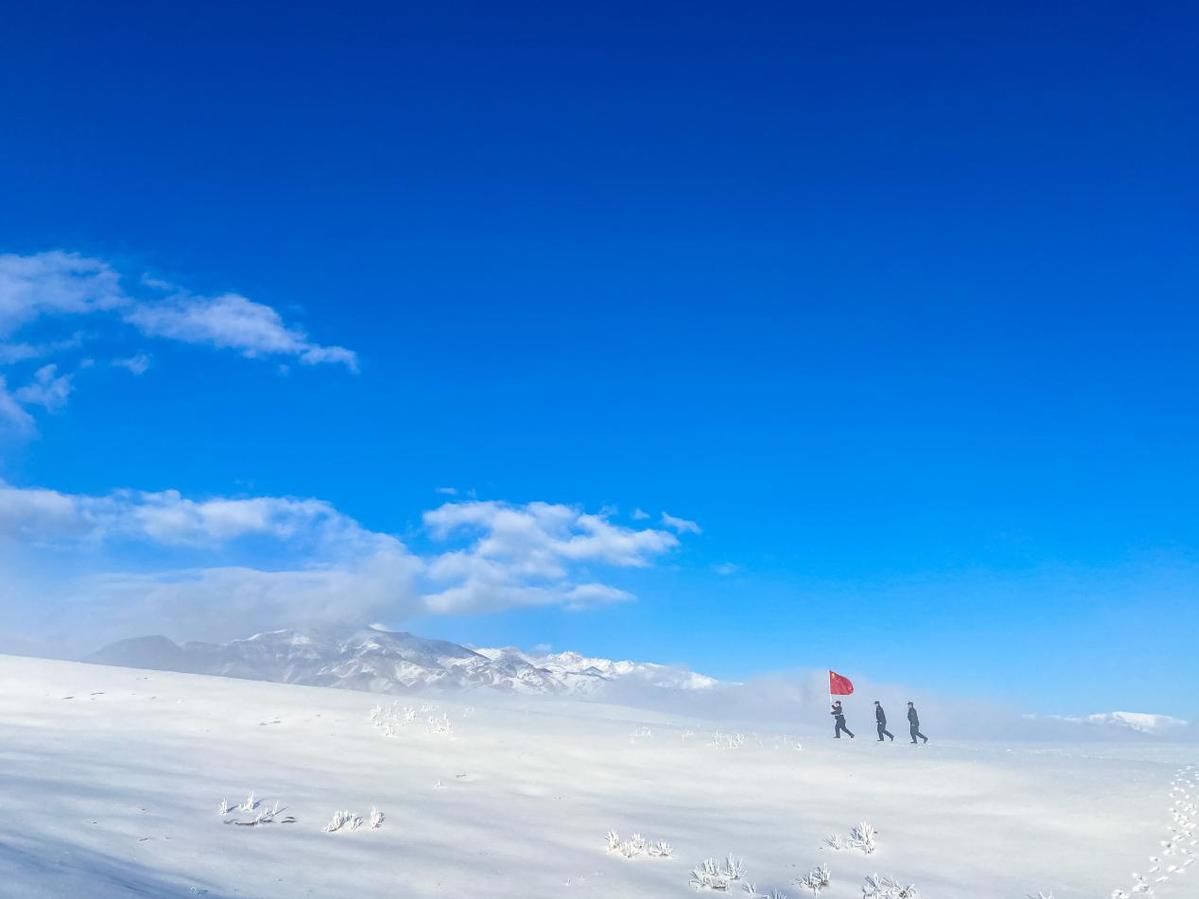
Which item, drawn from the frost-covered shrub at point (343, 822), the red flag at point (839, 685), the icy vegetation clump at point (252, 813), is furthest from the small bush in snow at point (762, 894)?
the red flag at point (839, 685)

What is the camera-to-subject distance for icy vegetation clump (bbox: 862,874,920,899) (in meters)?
12.6

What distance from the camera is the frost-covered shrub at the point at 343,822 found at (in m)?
12.6

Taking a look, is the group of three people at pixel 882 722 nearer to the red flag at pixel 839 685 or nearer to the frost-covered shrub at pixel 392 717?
the red flag at pixel 839 685

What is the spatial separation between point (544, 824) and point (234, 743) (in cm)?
829

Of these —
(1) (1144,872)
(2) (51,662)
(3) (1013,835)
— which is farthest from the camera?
(2) (51,662)

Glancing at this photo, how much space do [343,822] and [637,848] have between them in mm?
4573

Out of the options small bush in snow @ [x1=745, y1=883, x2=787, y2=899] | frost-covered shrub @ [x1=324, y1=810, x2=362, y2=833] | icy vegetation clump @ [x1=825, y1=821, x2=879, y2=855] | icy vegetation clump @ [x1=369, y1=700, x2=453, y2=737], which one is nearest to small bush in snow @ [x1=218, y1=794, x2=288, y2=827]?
frost-covered shrub @ [x1=324, y1=810, x2=362, y2=833]

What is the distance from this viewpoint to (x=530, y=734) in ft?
74.6

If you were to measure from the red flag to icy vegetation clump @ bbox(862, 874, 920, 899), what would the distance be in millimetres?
17040

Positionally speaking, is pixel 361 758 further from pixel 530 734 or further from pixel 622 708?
pixel 622 708

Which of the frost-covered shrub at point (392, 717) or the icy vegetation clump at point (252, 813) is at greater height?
the frost-covered shrub at point (392, 717)

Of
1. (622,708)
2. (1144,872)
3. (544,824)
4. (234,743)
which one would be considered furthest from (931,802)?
(622,708)

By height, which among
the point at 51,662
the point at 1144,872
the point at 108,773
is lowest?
the point at 1144,872

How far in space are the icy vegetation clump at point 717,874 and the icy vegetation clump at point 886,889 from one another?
188 centimetres
